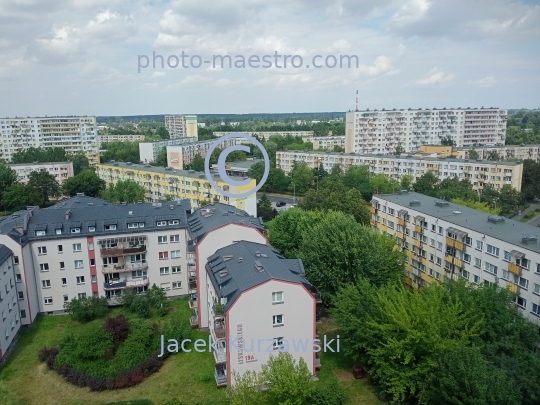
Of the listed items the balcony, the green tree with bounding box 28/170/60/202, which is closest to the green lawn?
the balcony

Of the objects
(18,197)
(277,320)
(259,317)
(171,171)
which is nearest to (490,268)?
(277,320)

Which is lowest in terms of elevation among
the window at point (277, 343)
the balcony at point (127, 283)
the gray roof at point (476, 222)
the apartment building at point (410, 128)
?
the balcony at point (127, 283)

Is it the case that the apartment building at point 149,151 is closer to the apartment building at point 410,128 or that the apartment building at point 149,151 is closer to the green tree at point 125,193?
the apartment building at point 410,128

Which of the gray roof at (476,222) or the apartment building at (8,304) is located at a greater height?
the gray roof at (476,222)

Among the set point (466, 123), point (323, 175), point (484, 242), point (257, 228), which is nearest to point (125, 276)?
point (257, 228)

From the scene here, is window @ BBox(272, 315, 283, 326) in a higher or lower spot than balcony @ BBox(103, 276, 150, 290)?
higher

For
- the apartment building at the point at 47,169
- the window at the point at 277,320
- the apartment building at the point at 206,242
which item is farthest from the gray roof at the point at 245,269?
the apartment building at the point at 47,169

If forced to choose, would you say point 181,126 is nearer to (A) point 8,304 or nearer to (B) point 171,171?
(B) point 171,171

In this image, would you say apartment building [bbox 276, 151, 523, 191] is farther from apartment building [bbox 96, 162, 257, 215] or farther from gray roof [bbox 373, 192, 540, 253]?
gray roof [bbox 373, 192, 540, 253]
